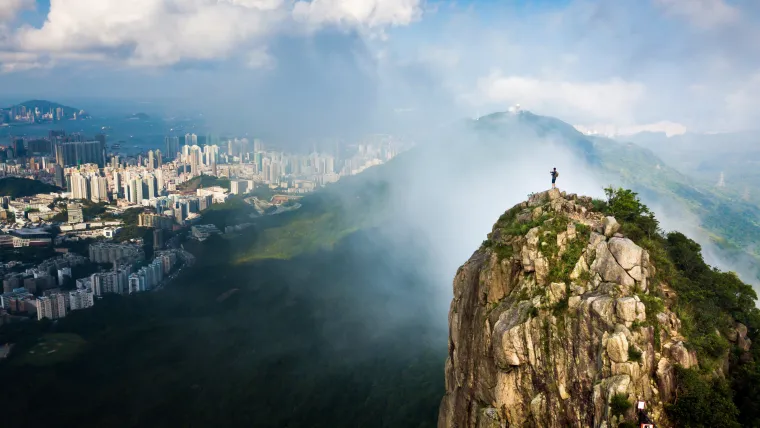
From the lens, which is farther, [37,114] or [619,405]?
[37,114]

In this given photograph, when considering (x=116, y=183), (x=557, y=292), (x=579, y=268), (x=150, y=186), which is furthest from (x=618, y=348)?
(x=116, y=183)

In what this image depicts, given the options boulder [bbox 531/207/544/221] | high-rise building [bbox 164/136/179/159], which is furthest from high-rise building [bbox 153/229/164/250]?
high-rise building [bbox 164/136/179/159]

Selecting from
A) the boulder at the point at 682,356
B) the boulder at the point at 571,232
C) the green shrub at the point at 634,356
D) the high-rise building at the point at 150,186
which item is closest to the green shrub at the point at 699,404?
the boulder at the point at 682,356

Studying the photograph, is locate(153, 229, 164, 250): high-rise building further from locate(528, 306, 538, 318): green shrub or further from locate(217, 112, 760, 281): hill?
locate(528, 306, 538, 318): green shrub

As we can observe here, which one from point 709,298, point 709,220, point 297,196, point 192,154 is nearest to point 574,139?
point 709,220

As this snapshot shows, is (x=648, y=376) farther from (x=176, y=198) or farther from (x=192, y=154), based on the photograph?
(x=192, y=154)

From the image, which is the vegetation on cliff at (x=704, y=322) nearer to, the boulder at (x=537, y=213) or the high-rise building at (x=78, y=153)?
the boulder at (x=537, y=213)

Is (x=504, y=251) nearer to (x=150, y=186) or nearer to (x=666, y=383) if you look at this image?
(x=666, y=383)
